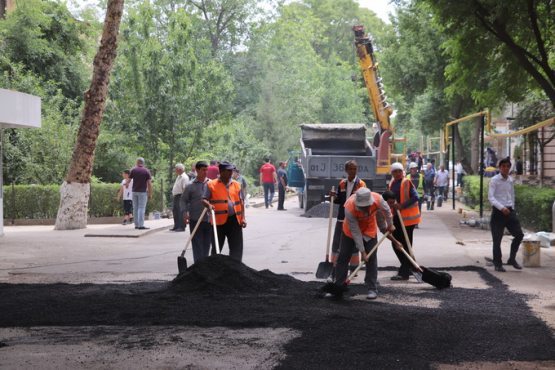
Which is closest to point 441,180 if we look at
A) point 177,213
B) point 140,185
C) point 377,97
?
Answer: point 377,97

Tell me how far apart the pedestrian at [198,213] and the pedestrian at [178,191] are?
7.62 metres

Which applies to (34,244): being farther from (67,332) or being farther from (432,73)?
(432,73)

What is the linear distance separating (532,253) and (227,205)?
5.27 m

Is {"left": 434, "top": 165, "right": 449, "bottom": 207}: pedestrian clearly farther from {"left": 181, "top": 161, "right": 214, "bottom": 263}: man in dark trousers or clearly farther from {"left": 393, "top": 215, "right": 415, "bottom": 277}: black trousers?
{"left": 181, "top": 161, "right": 214, "bottom": 263}: man in dark trousers

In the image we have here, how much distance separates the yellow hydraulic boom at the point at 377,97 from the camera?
1200 inches

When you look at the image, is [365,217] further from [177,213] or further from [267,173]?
[267,173]

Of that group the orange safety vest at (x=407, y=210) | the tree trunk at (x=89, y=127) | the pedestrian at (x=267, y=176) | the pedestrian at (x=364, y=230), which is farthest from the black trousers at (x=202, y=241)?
the pedestrian at (x=267, y=176)

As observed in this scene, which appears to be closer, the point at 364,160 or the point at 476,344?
the point at 476,344

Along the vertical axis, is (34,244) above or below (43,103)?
below

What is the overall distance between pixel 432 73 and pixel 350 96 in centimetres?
3225

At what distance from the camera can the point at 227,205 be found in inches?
464

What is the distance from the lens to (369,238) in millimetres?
10562

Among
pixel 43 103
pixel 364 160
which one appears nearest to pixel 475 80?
pixel 364 160

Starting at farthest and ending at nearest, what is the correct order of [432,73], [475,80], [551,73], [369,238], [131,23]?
[432,73], [131,23], [475,80], [551,73], [369,238]
